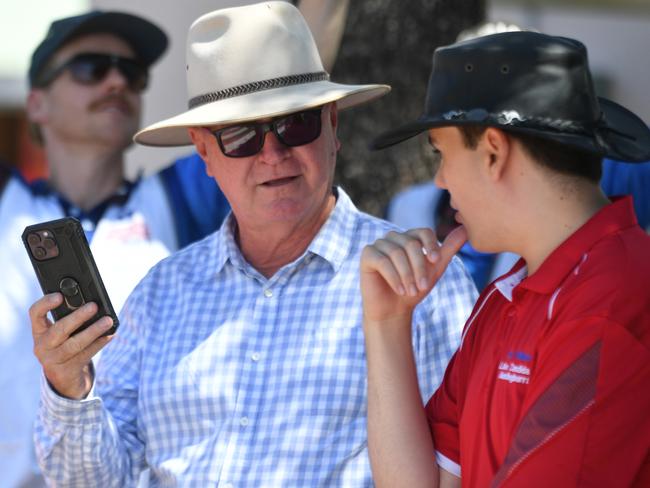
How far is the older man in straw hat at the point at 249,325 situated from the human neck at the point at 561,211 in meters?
0.62

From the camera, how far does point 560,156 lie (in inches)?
76.4

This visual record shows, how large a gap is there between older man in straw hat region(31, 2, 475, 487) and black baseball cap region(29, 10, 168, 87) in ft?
4.04

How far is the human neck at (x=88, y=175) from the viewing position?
4.00 meters

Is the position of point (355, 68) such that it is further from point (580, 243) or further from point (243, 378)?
point (580, 243)

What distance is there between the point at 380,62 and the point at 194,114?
6.86 ft

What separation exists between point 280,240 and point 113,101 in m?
1.50

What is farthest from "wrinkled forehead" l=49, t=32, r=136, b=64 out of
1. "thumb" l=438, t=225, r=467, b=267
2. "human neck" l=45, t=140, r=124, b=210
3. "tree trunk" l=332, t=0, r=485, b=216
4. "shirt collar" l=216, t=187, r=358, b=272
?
"thumb" l=438, t=225, r=467, b=267

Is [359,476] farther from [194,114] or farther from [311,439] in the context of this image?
[194,114]

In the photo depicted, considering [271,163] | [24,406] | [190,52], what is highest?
[190,52]

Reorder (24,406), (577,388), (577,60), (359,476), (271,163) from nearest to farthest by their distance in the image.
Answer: (577,388)
(577,60)
(359,476)
(271,163)
(24,406)

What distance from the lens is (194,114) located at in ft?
9.01

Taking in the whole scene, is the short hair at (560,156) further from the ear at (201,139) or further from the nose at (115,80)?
the nose at (115,80)

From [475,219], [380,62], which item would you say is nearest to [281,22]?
[475,219]

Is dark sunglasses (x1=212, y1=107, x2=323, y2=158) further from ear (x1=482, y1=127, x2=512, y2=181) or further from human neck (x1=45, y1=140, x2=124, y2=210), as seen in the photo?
human neck (x1=45, y1=140, x2=124, y2=210)
